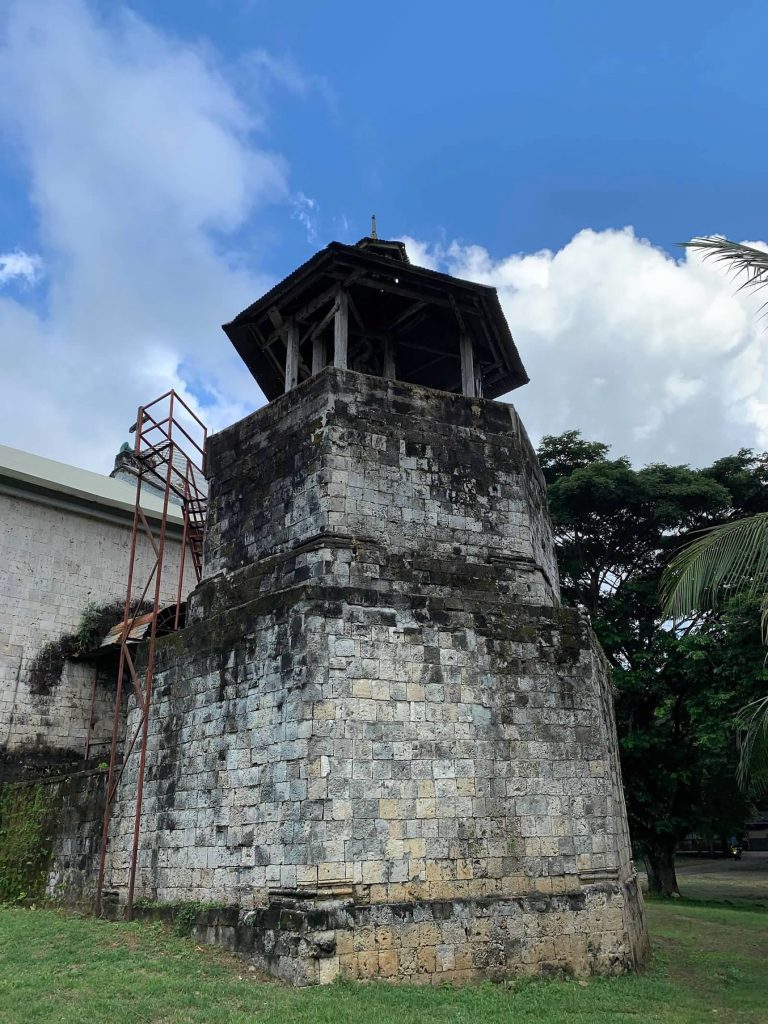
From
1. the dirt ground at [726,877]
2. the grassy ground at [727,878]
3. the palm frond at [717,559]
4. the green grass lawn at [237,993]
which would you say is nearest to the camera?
the green grass lawn at [237,993]

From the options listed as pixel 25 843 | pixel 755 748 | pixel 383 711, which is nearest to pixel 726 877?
pixel 755 748

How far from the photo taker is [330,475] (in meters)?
9.91

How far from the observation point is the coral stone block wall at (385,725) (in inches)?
318

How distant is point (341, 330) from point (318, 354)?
1.34 metres

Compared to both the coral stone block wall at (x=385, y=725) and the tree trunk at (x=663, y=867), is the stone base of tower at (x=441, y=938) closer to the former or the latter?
the coral stone block wall at (x=385, y=725)

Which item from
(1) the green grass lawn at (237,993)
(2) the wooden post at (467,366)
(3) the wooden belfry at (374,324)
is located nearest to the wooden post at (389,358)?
(3) the wooden belfry at (374,324)

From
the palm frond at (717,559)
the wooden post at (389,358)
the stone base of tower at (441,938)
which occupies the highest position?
the wooden post at (389,358)

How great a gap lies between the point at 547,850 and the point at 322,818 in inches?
103

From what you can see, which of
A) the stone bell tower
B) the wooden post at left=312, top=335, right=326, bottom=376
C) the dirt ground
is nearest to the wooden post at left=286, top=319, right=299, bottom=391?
the wooden post at left=312, top=335, right=326, bottom=376

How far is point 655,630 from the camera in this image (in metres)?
20.3

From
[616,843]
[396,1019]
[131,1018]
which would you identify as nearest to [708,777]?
[616,843]

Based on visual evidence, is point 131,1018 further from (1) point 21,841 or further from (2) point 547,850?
(1) point 21,841

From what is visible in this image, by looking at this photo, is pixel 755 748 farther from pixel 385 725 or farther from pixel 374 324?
pixel 374 324

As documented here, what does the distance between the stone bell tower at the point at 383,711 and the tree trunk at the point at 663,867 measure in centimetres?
1106
